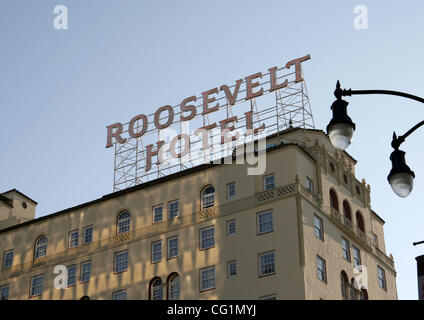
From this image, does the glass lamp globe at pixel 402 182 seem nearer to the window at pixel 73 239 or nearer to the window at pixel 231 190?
the window at pixel 231 190

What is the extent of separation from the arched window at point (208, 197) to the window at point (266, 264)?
874cm

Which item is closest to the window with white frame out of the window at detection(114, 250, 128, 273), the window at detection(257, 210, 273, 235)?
the window at detection(257, 210, 273, 235)

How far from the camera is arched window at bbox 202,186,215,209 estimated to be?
77.3m

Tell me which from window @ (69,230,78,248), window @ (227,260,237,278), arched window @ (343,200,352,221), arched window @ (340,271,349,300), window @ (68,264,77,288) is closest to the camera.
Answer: window @ (227,260,237,278)

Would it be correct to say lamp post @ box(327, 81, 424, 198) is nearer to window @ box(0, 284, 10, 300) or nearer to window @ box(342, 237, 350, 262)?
window @ box(342, 237, 350, 262)

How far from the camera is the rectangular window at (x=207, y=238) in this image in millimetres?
74812

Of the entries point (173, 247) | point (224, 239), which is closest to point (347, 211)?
point (224, 239)

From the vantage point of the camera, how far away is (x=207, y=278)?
73062mm

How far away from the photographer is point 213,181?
7794 cm

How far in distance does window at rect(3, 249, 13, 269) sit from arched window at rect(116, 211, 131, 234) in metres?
13.6

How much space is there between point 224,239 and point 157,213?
925cm

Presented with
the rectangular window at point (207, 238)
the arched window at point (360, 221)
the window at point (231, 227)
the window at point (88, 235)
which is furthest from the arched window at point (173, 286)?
the arched window at point (360, 221)

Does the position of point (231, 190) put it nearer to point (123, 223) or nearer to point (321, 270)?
point (321, 270)
